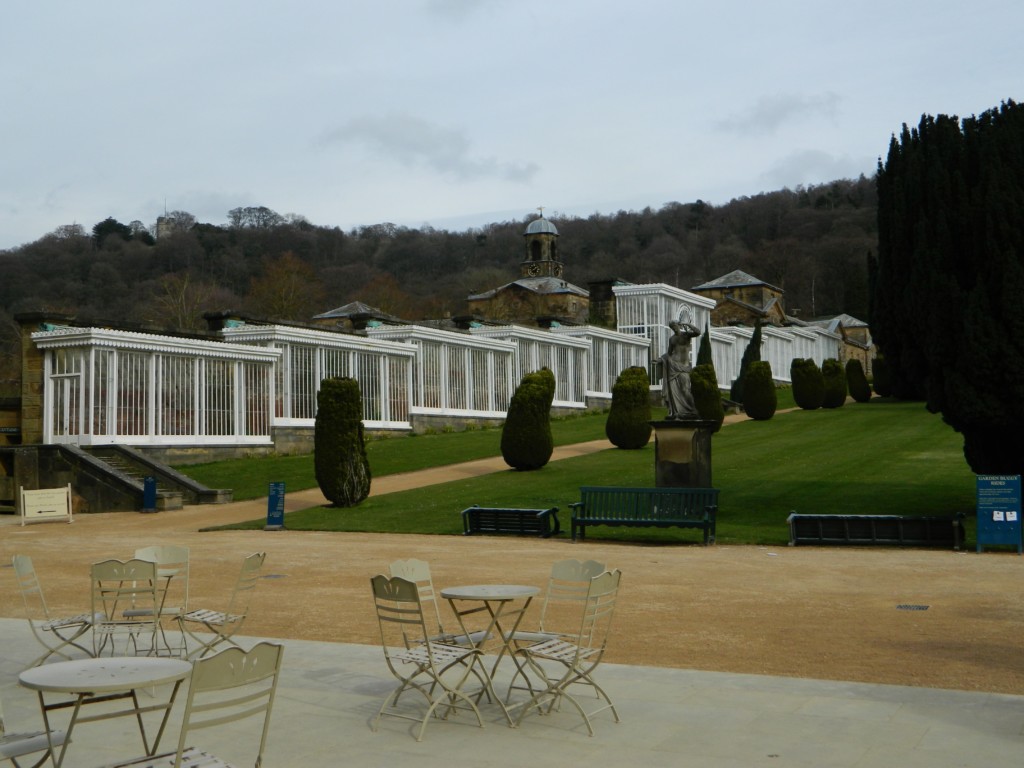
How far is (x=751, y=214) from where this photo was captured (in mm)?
111500

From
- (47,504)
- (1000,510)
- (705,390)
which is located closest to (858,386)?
(705,390)

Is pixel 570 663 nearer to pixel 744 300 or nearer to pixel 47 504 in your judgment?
pixel 47 504

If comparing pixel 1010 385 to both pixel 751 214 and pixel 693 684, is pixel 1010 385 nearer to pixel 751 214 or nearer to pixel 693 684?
pixel 693 684

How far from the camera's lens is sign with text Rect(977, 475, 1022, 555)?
49.4 feet

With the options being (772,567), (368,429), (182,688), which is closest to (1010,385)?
(772,567)

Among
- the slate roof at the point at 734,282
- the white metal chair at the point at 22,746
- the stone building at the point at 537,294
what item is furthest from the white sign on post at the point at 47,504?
the slate roof at the point at 734,282

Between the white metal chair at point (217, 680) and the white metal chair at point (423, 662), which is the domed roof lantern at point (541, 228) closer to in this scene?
the white metal chair at point (423, 662)

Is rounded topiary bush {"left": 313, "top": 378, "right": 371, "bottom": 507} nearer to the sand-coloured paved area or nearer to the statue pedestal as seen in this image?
the sand-coloured paved area

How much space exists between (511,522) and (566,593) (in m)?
11.2

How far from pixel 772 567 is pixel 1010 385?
572cm

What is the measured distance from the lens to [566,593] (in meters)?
7.19

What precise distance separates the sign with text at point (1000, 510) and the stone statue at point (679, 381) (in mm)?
6250

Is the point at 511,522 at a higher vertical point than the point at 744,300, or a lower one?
lower

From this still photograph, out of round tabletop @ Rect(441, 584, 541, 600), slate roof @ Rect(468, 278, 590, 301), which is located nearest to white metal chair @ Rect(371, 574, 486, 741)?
round tabletop @ Rect(441, 584, 541, 600)
